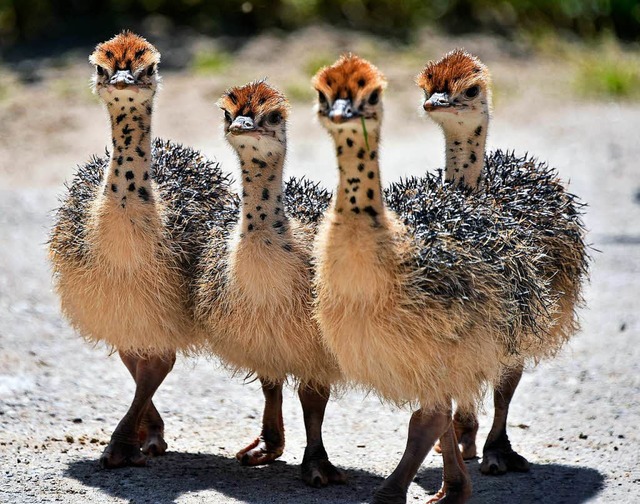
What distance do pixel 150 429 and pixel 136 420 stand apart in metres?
0.34

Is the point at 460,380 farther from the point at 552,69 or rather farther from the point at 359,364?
the point at 552,69

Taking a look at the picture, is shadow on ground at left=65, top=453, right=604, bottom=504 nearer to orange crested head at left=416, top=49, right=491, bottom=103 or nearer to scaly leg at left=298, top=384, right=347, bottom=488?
scaly leg at left=298, top=384, right=347, bottom=488

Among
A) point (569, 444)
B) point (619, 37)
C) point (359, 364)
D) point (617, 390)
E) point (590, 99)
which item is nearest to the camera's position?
point (359, 364)

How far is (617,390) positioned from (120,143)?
12.3 ft

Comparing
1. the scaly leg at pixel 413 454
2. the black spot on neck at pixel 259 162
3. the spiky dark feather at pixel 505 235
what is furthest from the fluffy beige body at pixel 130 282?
the scaly leg at pixel 413 454

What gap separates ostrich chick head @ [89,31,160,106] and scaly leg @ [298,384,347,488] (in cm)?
194

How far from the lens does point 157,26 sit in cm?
1836

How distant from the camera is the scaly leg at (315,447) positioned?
6.40 m

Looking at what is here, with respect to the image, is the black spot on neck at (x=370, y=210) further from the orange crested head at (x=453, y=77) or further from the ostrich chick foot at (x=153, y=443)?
the ostrich chick foot at (x=153, y=443)

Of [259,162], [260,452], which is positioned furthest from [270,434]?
[259,162]

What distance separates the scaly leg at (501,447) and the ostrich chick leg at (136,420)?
198 centimetres

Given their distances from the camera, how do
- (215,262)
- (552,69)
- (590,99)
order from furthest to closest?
(552,69), (590,99), (215,262)

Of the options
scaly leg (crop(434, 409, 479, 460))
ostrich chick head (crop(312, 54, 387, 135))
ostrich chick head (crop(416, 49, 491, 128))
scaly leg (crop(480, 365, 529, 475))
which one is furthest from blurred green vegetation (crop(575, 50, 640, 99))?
ostrich chick head (crop(312, 54, 387, 135))

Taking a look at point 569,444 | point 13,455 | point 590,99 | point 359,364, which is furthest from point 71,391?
point 590,99
